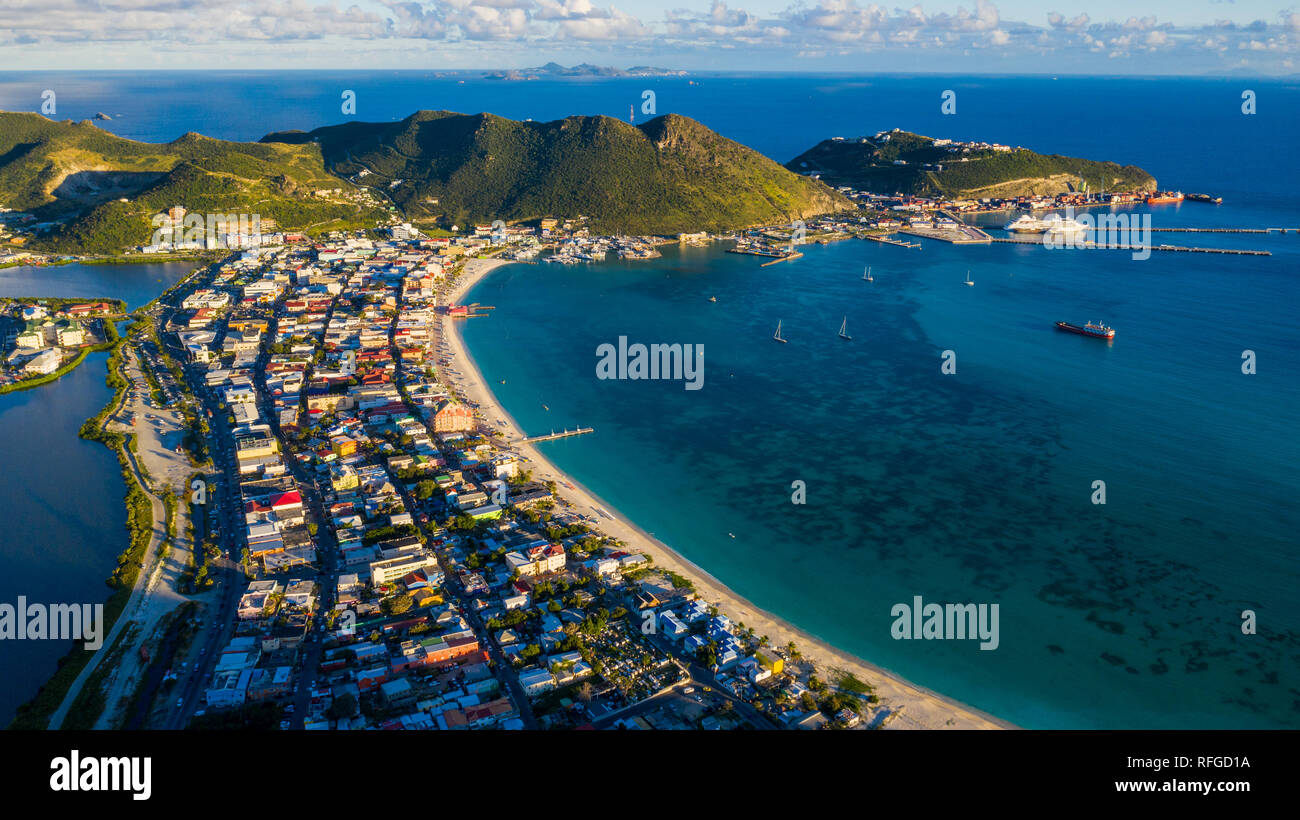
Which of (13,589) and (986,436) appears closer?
(13,589)

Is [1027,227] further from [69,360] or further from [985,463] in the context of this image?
[69,360]

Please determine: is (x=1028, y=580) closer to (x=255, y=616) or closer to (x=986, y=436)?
(x=986, y=436)

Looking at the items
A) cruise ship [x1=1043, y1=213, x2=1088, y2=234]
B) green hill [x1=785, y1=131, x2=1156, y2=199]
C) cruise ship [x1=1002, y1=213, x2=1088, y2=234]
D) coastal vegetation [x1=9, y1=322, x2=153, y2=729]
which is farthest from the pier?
coastal vegetation [x1=9, y1=322, x2=153, y2=729]

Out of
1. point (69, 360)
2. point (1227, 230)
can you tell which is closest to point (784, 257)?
point (1227, 230)

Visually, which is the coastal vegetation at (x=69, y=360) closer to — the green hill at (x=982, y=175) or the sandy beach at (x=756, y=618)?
the sandy beach at (x=756, y=618)

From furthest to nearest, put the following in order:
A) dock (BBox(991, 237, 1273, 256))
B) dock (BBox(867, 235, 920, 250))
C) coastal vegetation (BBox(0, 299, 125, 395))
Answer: dock (BBox(867, 235, 920, 250)), dock (BBox(991, 237, 1273, 256)), coastal vegetation (BBox(0, 299, 125, 395))

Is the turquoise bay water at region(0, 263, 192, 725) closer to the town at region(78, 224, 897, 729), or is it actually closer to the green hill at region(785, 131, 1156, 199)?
the town at region(78, 224, 897, 729)
